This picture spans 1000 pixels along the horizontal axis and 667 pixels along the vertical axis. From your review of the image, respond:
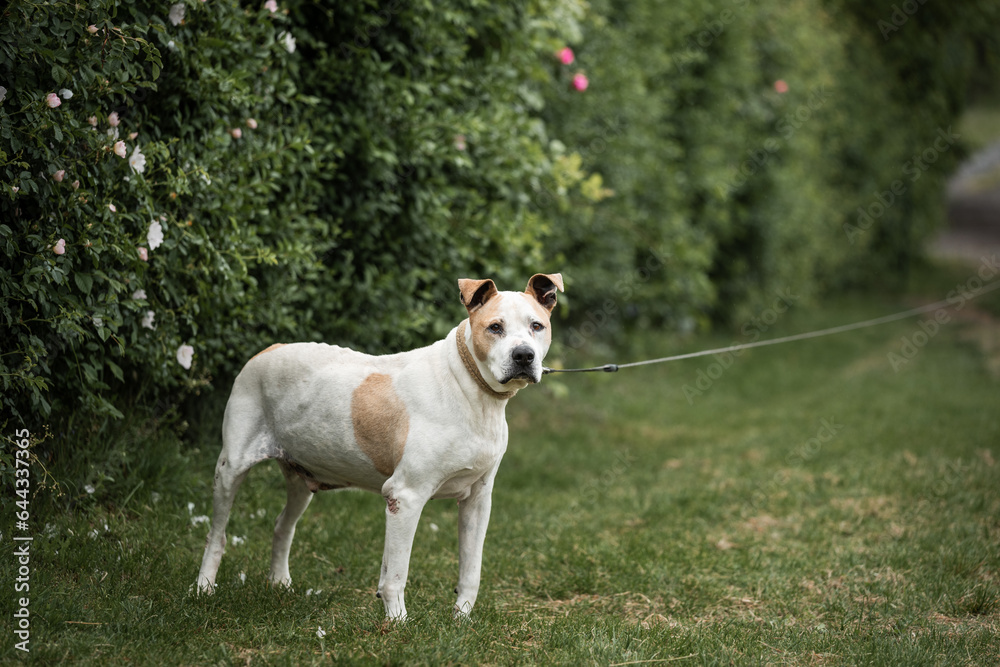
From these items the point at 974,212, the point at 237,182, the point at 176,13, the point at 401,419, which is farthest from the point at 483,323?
the point at 974,212

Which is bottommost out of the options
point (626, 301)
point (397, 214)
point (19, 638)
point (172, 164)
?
point (19, 638)

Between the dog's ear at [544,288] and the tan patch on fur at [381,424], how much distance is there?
0.77 m

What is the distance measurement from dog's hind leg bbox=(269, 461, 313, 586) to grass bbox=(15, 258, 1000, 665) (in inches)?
4.9

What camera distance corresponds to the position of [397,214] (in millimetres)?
6492

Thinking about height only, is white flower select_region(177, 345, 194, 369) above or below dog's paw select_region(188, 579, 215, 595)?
above

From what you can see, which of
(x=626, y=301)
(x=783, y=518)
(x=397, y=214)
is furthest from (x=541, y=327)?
(x=626, y=301)

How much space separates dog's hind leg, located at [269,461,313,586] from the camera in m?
4.46

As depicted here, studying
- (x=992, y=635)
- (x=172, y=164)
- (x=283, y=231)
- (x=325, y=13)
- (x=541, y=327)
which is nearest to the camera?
(x=541, y=327)

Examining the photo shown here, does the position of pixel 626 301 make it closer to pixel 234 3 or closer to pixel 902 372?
pixel 902 372

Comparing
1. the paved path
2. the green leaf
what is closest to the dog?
the green leaf

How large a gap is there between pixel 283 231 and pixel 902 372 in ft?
30.6

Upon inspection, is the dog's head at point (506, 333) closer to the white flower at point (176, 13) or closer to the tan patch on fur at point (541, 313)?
the tan patch on fur at point (541, 313)

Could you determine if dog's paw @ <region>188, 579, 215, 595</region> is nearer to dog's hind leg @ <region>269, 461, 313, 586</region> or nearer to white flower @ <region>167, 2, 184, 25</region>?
dog's hind leg @ <region>269, 461, 313, 586</region>

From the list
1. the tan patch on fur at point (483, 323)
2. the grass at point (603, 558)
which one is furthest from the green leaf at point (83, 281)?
the tan patch on fur at point (483, 323)
